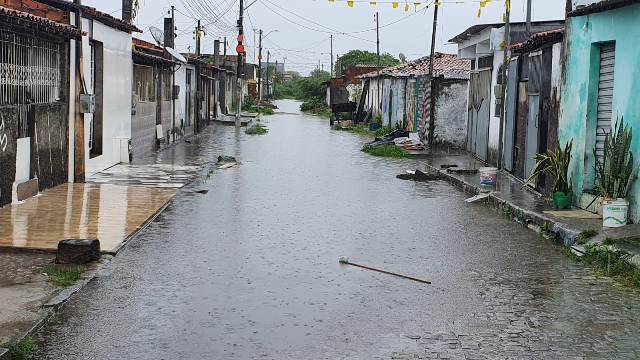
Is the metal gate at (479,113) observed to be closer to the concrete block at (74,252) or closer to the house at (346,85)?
the concrete block at (74,252)

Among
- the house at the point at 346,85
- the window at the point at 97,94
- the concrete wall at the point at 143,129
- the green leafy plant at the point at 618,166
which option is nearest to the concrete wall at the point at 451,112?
the concrete wall at the point at 143,129

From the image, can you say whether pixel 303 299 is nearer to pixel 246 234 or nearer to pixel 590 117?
pixel 246 234

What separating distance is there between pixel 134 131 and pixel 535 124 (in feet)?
38.3

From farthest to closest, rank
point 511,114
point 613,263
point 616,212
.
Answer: point 511,114 → point 616,212 → point 613,263

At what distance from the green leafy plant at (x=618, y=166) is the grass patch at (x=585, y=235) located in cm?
107

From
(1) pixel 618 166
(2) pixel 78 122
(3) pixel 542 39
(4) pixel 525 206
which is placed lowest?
(4) pixel 525 206

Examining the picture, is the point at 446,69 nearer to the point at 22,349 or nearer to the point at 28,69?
the point at 28,69

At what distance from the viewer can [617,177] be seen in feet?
43.1

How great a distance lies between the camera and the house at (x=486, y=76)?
2484 centimetres

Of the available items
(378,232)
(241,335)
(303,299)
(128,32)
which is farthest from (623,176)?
(128,32)

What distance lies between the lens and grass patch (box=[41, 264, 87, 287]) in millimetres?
9000

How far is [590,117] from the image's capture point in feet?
49.3

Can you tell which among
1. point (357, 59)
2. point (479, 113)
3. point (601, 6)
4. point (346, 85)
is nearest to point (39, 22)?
point (601, 6)

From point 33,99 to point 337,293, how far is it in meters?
8.77
